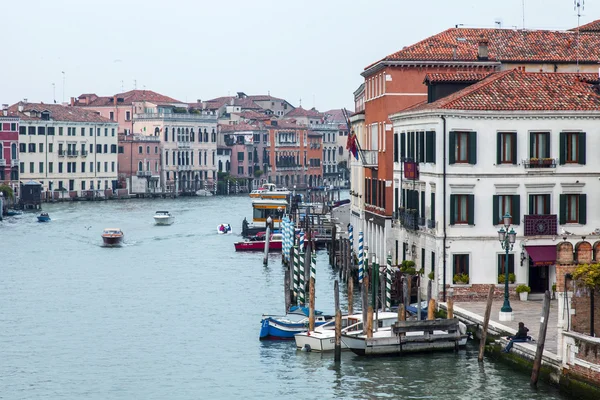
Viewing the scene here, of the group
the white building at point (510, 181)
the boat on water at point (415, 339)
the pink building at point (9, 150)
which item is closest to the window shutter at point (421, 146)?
the white building at point (510, 181)

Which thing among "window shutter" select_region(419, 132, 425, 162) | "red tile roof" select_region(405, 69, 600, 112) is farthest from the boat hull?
"red tile roof" select_region(405, 69, 600, 112)

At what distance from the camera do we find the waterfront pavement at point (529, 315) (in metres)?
22.0

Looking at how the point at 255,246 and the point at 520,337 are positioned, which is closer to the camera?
the point at 520,337

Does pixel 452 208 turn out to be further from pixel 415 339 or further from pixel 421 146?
pixel 415 339

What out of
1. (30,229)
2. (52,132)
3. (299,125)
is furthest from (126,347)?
(299,125)

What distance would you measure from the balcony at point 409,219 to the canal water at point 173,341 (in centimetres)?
285

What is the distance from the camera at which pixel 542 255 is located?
26922 mm

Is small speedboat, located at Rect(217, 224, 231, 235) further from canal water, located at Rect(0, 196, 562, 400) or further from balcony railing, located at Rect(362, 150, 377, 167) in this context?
balcony railing, located at Rect(362, 150, 377, 167)

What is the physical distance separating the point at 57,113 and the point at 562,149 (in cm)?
7118

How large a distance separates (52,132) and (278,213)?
4048cm

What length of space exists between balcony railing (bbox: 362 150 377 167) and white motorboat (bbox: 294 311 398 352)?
10.7 metres

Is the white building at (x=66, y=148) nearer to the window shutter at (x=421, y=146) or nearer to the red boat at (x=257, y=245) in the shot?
the red boat at (x=257, y=245)

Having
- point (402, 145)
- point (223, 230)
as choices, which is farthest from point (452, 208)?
point (223, 230)

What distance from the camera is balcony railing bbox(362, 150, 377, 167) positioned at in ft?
117
